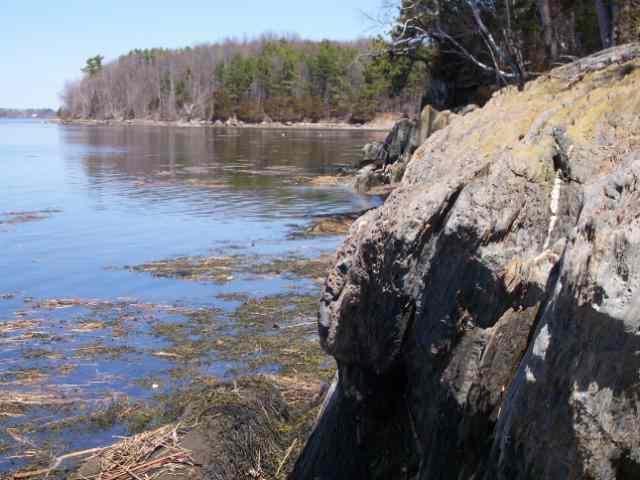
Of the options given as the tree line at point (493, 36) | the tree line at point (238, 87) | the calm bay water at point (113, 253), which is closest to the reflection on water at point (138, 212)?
the calm bay water at point (113, 253)

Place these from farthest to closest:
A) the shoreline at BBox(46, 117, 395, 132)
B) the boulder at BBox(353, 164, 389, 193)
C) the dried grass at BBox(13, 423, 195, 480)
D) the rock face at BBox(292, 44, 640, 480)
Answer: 1. the shoreline at BBox(46, 117, 395, 132)
2. the boulder at BBox(353, 164, 389, 193)
3. the dried grass at BBox(13, 423, 195, 480)
4. the rock face at BBox(292, 44, 640, 480)

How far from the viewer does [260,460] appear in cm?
556

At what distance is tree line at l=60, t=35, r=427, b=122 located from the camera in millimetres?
133375

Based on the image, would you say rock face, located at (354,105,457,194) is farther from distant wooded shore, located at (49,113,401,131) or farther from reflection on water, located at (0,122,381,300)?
distant wooded shore, located at (49,113,401,131)

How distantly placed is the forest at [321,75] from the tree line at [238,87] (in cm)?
20

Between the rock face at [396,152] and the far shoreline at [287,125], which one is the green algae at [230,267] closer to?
the rock face at [396,152]

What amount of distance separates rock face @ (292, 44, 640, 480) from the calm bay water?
3.18m

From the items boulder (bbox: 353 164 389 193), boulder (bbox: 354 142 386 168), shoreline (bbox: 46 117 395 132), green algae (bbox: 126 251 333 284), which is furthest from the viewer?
shoreline (bbox: 46 117 395 132)

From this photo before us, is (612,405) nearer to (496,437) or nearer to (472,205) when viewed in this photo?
(496,437)

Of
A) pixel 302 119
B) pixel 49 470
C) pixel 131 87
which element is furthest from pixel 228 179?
pixel 131 87

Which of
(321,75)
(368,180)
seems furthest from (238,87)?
(368,180)

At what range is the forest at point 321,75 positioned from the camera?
25.6 m

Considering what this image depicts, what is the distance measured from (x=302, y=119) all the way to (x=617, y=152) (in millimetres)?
134891

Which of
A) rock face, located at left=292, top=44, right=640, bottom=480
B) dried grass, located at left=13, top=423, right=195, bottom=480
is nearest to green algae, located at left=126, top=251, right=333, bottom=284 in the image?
dried grass, located at left=13, top=423, right=195, bottom=480
